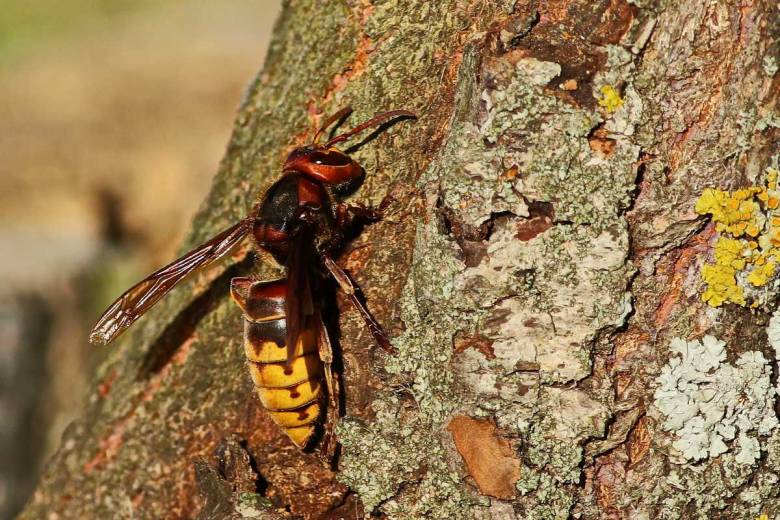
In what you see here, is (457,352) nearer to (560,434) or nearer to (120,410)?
(560,434)

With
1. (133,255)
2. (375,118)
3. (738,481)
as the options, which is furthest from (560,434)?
(133,255)

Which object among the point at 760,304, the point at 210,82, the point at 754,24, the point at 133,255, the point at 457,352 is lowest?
the point at 133,255

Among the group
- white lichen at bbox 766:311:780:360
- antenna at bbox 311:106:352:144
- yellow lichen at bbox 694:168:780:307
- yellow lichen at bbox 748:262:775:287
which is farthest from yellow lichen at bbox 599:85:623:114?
antenna at bbox 311:106:352:144

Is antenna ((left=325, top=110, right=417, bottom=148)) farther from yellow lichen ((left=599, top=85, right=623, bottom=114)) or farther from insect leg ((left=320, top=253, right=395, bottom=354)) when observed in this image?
yellow lichen ((left=599, top=85, right=623, bottom=114))

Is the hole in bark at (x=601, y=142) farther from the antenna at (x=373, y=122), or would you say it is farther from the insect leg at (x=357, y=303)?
the insect leg at (x=357, y=303)

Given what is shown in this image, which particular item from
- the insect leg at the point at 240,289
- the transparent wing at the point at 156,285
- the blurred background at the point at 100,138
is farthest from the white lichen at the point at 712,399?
the blurred background at the point at 100,138

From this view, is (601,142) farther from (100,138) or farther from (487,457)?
(100,138)

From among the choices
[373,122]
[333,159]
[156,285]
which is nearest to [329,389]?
[333,159]
